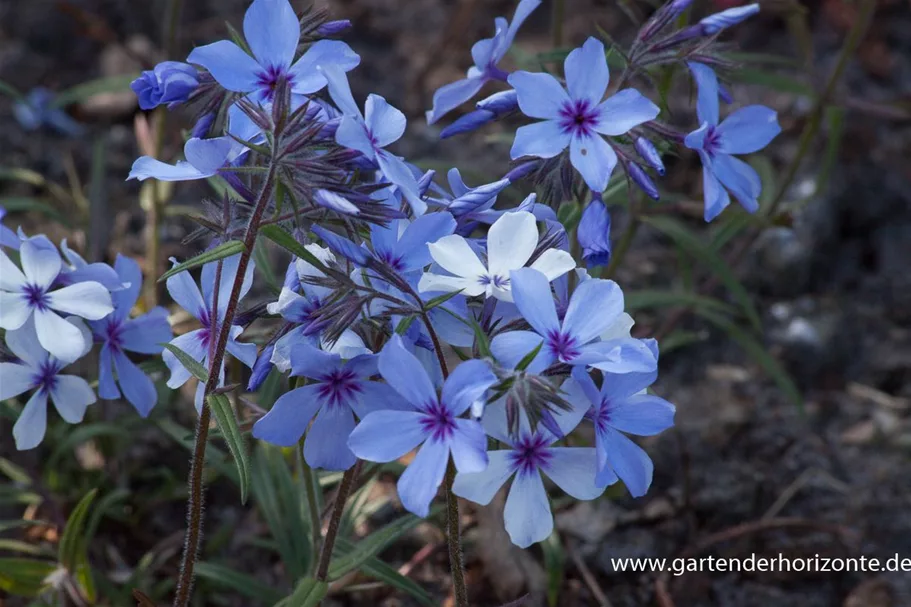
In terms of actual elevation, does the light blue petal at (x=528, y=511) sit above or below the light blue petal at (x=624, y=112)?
below

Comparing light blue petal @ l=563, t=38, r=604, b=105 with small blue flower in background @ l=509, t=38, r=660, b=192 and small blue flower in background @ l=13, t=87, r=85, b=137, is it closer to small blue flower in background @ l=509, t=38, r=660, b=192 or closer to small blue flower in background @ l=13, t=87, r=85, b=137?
small blue flower in background @ l=509, t=38, r=660, b=192

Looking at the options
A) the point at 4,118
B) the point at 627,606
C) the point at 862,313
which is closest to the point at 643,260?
the point at 862,313

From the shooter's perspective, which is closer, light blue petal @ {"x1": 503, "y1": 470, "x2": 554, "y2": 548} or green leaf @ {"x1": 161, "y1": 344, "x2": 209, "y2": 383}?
light blue petal @ {"x1": 503, "y1": 470, "x2": 554, "y2": 548}

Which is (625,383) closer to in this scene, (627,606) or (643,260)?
(627,606)

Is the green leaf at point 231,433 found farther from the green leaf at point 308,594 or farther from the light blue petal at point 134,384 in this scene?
the light blue petal at point 134,384

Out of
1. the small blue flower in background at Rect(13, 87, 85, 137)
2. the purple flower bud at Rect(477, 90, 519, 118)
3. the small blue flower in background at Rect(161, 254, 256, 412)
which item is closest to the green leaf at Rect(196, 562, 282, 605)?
the small blue flower in background at Rect(161, 254, 256, 412)

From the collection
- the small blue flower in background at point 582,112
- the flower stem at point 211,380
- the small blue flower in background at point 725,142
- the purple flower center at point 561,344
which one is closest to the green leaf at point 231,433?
the flower stem at point 211,380
